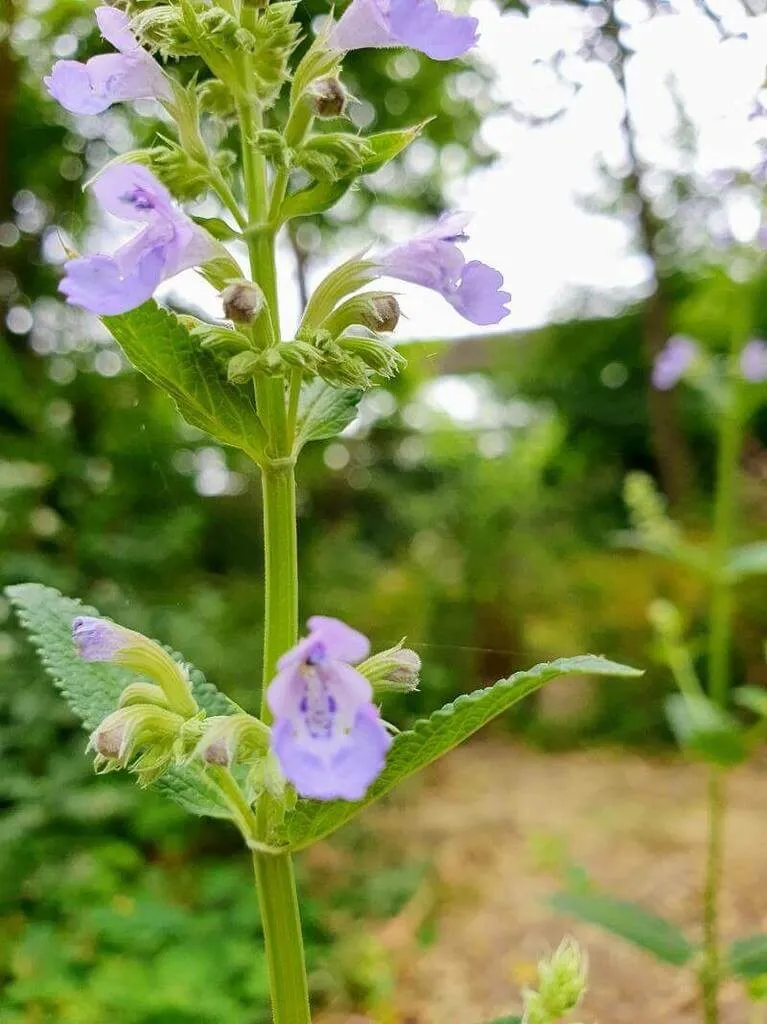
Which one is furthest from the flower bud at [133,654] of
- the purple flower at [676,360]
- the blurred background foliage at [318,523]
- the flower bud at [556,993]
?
the purple flower at [676,360]

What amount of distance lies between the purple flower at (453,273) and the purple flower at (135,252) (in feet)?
0.32

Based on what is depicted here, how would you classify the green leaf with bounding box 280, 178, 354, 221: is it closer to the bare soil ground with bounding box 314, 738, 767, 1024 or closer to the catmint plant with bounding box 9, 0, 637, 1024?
the catmint plant with bounding box 9, 0, 637, 1024

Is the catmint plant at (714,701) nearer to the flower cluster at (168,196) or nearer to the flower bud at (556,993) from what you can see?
the flower bud at (556,993)

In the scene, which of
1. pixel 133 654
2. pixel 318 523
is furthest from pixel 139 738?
pixel 318 523

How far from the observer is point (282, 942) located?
47 centimetres

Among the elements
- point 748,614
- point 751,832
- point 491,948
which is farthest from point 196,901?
point 748,614

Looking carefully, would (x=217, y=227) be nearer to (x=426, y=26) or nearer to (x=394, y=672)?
(x=426, y=26)

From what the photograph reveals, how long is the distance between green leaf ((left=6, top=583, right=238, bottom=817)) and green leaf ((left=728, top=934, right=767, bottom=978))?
2.01ft

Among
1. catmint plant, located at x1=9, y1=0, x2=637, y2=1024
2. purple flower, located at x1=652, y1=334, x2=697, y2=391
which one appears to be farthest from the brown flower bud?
purple flower, located at x1=652, y1=334, x2=697, y2=391

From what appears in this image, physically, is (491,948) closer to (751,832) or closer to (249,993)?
(249,993)

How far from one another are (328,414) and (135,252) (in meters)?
0.13

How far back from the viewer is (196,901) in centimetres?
139

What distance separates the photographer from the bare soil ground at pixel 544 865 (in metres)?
1.20

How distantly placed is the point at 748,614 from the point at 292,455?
2.16 metres
